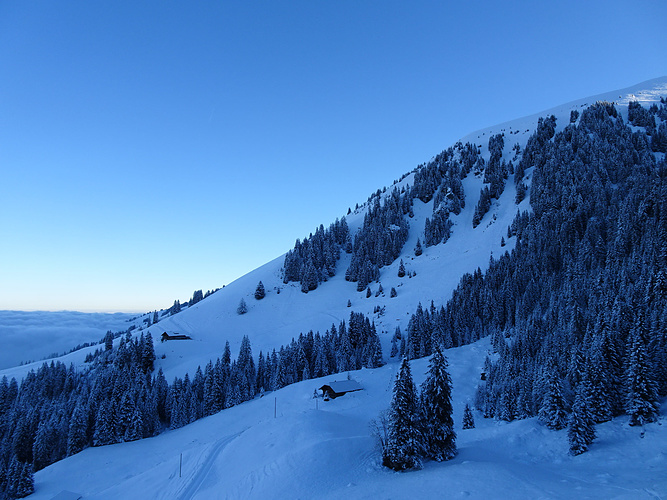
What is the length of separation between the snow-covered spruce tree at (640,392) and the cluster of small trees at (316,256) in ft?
391

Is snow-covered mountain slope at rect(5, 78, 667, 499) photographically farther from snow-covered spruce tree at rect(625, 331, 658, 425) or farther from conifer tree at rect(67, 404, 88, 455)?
conifer tree at rect(67, 404, 88, 455)

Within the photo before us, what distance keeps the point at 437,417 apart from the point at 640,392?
816 inches

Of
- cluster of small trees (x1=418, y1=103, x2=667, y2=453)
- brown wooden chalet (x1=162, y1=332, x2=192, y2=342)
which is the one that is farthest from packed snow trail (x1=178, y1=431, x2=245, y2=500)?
brown wooden chalet (x1=162, y1=332, x2=192, y2=342)

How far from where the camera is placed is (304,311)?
13362 centimetres

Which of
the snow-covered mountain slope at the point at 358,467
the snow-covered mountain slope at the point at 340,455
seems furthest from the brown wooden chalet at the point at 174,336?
the snow-covered mountain slope at the point at 358,467

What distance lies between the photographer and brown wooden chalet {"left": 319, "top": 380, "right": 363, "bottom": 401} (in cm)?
6881

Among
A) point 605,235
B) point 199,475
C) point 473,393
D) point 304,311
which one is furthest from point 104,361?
point 605,235

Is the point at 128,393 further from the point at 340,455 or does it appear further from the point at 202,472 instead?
the point at 340,455

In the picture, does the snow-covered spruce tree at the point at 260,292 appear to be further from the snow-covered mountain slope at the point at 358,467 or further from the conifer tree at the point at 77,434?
the snow-covered mountain slope at the point at 358,467

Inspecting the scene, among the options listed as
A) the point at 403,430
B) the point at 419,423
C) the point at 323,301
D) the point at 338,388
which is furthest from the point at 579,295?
the point at 323,301

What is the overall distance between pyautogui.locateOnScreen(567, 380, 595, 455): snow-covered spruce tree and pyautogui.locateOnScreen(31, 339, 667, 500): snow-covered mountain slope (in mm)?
1036

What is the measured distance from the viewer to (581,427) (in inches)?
1320

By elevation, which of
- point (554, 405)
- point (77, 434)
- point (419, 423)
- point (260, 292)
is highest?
point (260, 292)

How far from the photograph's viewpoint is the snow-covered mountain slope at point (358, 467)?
2512cm
